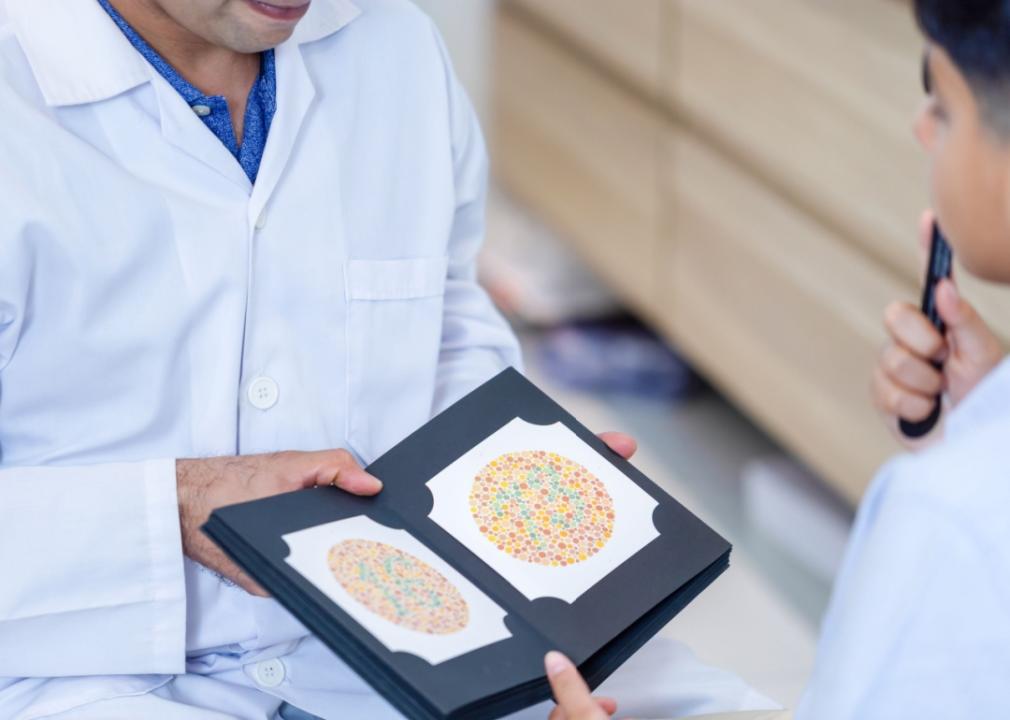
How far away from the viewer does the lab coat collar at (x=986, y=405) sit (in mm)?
798

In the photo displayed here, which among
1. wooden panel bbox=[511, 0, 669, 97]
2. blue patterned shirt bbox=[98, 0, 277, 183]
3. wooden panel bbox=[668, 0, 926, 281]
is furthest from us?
wooden panel bbox=[511, 0, 669, 97]

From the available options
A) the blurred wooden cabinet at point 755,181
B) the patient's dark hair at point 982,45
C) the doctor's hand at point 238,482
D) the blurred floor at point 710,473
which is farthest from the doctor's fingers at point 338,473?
the blurred floor at point 710,473

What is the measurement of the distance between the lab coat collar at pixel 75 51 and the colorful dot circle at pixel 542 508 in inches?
16.9

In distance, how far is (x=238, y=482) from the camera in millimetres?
1086

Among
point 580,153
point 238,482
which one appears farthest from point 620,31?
point 238,482

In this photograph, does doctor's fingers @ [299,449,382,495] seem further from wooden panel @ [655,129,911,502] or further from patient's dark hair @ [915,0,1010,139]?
wooden panel @ [655,129,911,502]

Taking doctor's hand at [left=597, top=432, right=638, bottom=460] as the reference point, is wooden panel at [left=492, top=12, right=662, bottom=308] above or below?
below

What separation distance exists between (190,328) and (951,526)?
2.15 feet

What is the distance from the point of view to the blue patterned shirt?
1182mm

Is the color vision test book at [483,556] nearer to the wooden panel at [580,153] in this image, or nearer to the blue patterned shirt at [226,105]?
the blue patterned shirt at [226,105]

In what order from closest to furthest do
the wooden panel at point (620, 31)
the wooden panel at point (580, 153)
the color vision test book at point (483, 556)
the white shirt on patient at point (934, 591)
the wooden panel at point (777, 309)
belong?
the white shirt on patient at point (934, 591) < the color vision test book at point (483, 556) < the wooden panel at point (777, 309) < the wooden panel at point (620, 31) < the wooden panel at point (580, 153)

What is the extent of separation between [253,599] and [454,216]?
1.44ft

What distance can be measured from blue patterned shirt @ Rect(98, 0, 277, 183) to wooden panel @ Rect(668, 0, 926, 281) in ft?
2.92

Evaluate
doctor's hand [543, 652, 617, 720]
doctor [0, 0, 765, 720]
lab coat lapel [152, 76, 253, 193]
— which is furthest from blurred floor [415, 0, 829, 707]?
lab coat lapel [152, 76, 253, 193]
